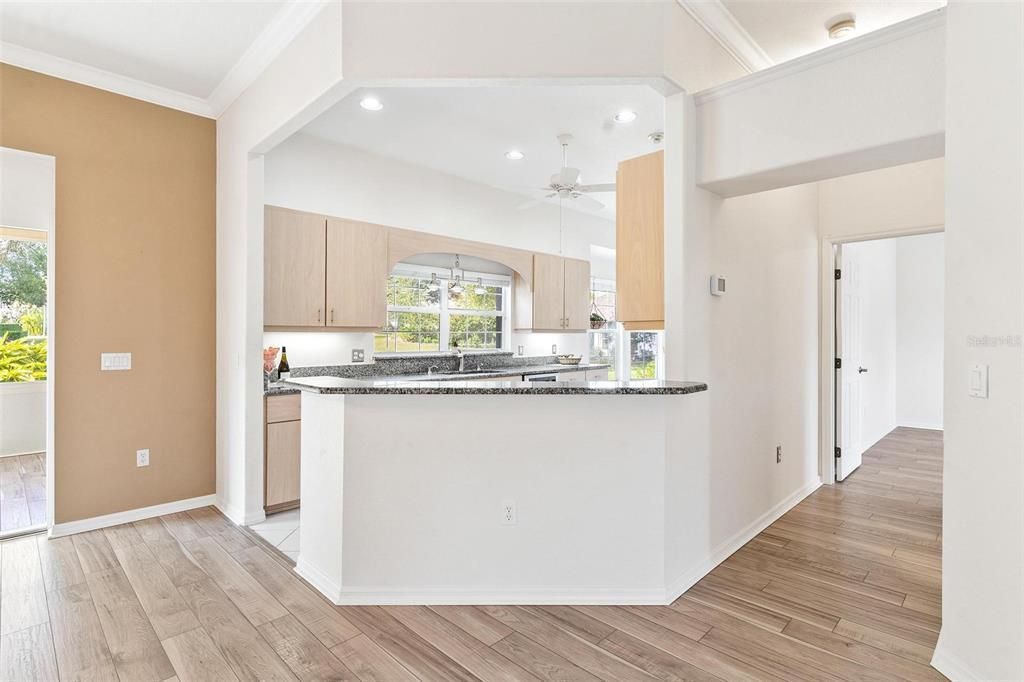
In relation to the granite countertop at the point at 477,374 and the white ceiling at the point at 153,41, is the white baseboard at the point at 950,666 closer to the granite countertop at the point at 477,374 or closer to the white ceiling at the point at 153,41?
the granite countertop at the point at 477,374

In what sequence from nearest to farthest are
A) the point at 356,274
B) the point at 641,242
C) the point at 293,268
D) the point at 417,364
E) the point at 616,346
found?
the point at 641,242 < the point at 293,268 < the point at 356,274 < the point at 417,364 < the point at 616,346

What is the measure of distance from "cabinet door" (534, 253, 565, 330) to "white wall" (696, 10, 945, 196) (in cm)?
321

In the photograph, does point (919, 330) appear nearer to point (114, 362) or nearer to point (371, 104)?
point (371, 104)

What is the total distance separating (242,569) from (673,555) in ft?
7.26

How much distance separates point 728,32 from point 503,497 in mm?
2789

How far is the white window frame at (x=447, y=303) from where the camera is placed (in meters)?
5.13

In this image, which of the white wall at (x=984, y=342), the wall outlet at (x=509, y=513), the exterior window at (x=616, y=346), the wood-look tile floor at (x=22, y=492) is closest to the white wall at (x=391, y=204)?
the exterior window at (x=616, y=346)

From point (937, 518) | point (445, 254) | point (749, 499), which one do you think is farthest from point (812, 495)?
point (445, 254)

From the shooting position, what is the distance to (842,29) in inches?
115

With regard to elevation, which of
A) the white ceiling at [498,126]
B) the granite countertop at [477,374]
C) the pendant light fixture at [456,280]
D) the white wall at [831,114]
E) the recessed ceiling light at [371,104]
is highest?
the white ceiling at [498,126]

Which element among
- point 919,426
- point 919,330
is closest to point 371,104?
point 919,330

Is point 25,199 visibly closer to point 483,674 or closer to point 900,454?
point 483,674

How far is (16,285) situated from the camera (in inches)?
207

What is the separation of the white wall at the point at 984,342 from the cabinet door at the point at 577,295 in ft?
14.4
